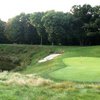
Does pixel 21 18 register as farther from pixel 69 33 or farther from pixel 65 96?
pixel 65 96

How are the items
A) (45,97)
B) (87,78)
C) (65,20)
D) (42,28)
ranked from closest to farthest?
(45,97), (87,78), (65,20), (42,28)

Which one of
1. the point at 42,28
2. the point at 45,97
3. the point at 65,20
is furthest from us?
the point at 42,28

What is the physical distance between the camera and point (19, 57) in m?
78.6

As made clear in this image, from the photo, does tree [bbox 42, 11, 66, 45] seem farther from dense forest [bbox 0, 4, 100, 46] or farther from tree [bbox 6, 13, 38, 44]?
tree [bbox 6, 13, 38, 44]

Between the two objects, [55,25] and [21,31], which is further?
[21,31]

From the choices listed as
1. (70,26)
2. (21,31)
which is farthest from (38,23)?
(70,26)

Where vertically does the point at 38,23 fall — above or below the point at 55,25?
above

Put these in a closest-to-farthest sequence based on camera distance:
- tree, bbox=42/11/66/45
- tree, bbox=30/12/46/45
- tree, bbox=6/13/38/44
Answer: tree, bbox=42/11/66/45
tree, bbox=30/12/46/45
tree, bbox=6/13/38/44

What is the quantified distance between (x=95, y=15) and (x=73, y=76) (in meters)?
61.9

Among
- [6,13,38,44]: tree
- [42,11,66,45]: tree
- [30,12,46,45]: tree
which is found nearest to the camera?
[42,11,66,45]: tree

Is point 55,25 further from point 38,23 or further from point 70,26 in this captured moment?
point 38,23

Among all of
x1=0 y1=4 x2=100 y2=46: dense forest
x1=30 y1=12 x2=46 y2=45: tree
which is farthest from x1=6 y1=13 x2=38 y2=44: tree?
x1=30 y1=12 x2=46 y2=45: tree

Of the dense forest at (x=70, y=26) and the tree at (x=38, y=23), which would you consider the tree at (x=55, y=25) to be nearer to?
the dense forest at (x=70, y=26)

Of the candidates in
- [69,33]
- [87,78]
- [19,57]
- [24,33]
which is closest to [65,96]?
[87,78]
